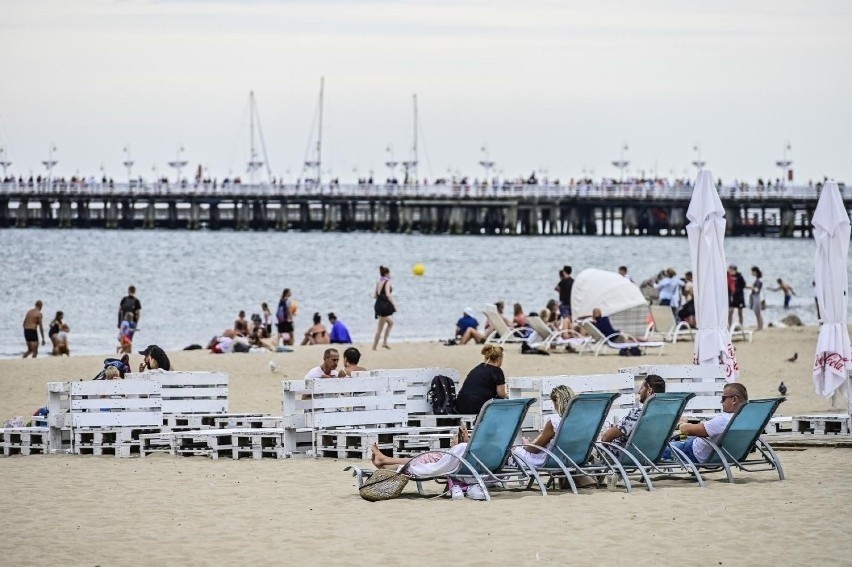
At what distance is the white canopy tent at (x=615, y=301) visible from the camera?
20.5 meters

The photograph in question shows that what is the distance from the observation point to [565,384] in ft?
31.3

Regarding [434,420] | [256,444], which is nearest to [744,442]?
[434,420]

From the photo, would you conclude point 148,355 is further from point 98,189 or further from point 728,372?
point 98,189

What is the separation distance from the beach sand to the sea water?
15976 mm

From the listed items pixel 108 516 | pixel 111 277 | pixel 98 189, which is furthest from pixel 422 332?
pixel 98 189

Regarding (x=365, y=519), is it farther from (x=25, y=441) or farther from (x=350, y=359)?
(x=25, y=441)

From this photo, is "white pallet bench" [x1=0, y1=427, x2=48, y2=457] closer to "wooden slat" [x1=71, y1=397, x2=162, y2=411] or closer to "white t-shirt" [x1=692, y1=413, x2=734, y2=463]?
"wooden slat" [x1=71, y1=397, x2=162, y2=411]

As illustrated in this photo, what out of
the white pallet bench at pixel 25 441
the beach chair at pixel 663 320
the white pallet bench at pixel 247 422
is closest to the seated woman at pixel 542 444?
the white pallet bench at pixel 247 422

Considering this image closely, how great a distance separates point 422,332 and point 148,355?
19.7m

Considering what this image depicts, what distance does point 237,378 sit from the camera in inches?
635

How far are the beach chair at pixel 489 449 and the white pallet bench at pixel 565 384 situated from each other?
1096mm

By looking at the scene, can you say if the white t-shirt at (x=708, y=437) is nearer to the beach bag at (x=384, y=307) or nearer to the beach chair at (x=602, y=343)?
the beach chair at (x=602, y=343)

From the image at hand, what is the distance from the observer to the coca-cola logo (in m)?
12.0

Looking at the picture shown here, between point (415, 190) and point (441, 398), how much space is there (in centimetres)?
7722
